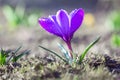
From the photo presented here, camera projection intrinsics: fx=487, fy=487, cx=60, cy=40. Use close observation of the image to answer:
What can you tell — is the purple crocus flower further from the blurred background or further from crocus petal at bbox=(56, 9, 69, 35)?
the blurred background

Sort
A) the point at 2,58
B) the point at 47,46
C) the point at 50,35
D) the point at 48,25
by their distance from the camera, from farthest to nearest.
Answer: the point at 50,35, the point at 47,46, the point at 2,58, the point at 48,25

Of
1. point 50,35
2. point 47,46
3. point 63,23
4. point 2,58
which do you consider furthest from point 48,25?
point 50,35

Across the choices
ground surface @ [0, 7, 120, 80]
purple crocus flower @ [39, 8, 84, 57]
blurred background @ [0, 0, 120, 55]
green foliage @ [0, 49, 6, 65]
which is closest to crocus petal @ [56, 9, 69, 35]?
purple crocus flower @ [39, 8, 84, 57]

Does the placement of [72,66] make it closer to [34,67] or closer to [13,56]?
[34,67]

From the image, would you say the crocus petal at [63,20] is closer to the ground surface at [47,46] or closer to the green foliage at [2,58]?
the ground surface at [47,46]

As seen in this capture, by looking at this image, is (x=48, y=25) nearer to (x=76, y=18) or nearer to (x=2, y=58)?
(x=76, y=18)

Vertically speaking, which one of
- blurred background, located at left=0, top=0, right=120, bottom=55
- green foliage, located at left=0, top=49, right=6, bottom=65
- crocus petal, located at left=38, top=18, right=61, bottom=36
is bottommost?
green foliage, located at left=0, top=49, right=6, bottom=65

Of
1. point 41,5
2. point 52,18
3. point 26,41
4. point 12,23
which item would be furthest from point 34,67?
point 41,5

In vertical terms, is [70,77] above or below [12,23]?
below
